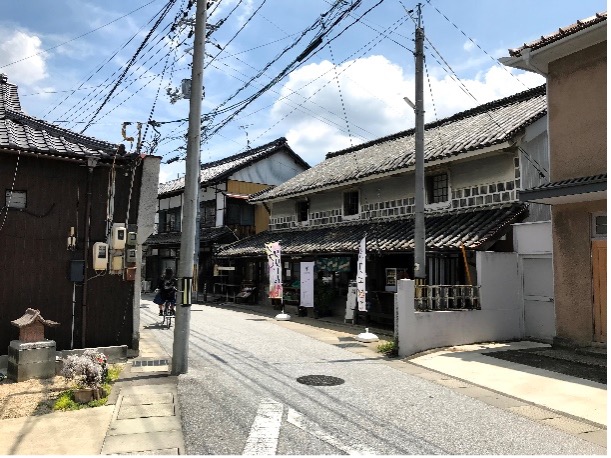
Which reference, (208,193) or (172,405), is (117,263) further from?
(208,193)

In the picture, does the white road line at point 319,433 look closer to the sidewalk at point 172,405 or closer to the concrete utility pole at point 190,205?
the sidewalk at point 172,405

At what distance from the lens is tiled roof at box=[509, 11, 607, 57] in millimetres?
10844

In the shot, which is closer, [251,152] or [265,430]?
[265,430]

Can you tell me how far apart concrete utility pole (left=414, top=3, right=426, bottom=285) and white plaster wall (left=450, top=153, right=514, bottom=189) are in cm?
425

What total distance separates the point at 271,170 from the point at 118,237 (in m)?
25.2

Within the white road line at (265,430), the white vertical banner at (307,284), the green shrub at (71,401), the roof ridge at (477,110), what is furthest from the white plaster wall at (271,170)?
the white road line at (265,430)

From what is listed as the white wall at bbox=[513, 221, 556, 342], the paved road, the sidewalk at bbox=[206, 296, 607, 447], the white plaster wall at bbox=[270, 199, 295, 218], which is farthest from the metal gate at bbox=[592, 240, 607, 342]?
the white plaster wall at bbox=[270, 199, 295, 218]

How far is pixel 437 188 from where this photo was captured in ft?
59.7

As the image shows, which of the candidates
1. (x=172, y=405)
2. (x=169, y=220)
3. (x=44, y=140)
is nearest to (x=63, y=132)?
(x=44, y=140)

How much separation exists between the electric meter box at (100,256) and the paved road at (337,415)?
3102mm

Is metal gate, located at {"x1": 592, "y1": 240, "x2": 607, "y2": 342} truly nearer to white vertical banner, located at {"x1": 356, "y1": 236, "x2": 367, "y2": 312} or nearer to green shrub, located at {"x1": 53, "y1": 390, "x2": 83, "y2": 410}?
white vertical banner, located at {"x1": 356, "y1": 236, "x2": 367, "y2": 312}

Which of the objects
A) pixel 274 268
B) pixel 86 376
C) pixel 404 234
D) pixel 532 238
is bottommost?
Result: pixel 86 376

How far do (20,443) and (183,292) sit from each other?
14.7 feet

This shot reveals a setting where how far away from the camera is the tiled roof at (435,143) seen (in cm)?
1638
